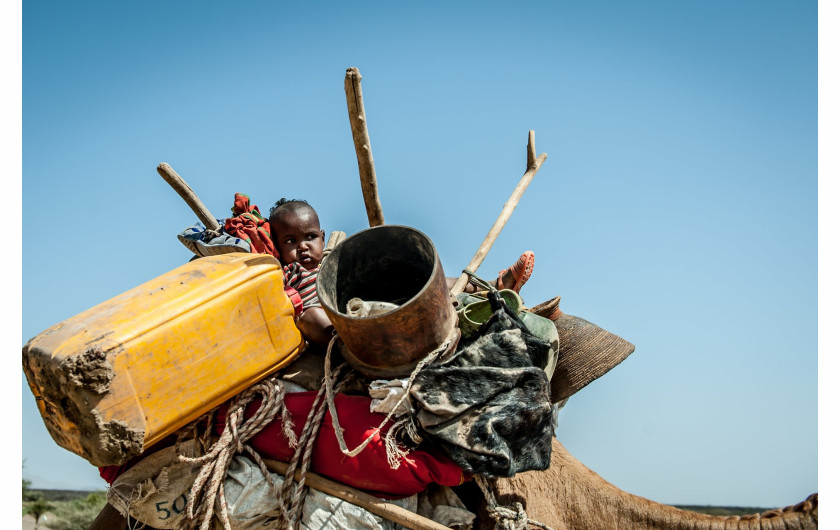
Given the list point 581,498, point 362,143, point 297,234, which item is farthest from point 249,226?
point 581,498

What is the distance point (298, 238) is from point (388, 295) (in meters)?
1.05

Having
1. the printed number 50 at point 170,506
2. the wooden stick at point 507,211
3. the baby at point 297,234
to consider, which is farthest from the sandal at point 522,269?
the printed number 50 at point 170,506

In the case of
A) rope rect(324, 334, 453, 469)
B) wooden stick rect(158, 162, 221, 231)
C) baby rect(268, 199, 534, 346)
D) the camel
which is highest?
wooden stick rect(158, 162, 221, 231)

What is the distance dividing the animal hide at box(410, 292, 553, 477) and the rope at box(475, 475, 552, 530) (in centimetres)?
27

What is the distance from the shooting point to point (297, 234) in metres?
4.00

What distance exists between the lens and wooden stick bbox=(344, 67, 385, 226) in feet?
9.72

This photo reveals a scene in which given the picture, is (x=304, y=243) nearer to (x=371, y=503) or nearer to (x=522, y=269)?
(x=522, y=269)

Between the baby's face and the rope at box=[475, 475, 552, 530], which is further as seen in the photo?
the baby's face

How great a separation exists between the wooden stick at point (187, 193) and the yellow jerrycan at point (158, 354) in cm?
147

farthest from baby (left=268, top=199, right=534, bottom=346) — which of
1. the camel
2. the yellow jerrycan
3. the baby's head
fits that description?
the yellow jerrycan

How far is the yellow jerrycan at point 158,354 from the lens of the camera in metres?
2.40

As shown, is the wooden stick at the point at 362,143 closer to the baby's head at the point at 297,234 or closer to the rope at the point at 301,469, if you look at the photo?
the baby's head at the point at 297,234

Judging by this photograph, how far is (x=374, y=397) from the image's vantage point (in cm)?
280

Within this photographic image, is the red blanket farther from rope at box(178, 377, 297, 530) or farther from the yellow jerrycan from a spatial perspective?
rope at box(178, 377, 297, 530)
